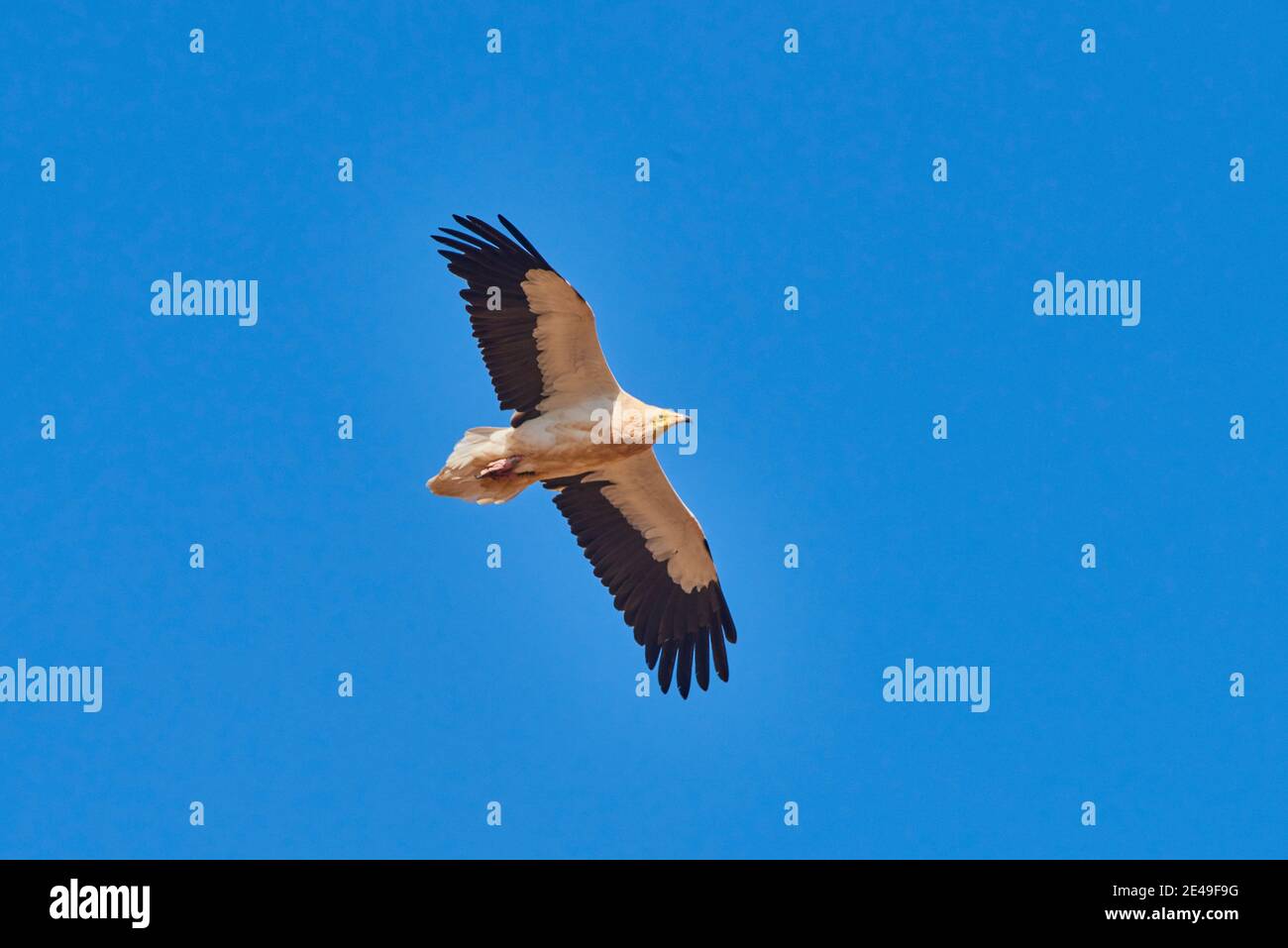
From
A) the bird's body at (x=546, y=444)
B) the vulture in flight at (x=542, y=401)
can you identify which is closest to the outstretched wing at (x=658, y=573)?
the vulture in flight at (x=542, y=401)

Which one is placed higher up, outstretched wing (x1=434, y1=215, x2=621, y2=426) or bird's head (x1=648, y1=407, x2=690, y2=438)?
outstretched wing (x1=434, y1=215, x2=621, y2=426)

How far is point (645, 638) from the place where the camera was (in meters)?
19.3

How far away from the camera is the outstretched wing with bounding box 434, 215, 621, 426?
17.4 m

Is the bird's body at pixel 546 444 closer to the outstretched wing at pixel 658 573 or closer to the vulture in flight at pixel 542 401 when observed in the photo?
the vulture in flight at pixel 542 401

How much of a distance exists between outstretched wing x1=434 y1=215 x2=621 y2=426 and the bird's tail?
43 cm

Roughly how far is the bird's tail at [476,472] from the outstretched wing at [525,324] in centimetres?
43

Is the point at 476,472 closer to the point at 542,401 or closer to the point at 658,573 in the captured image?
the point at 542,401

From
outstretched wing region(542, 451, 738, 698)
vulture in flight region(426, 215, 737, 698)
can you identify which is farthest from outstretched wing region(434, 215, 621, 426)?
outstretched wing region(542, 451, 738, 698)

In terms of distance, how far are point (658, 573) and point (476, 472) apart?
2903 millimetres

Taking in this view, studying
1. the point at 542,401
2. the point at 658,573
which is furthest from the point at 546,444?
the point at 658,573

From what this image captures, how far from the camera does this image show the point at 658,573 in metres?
19.4

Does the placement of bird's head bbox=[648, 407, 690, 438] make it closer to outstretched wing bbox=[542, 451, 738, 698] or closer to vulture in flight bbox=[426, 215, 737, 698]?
vulture in flight bbox=[426, 215, 737, 698]

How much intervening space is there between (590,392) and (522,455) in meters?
1.01
